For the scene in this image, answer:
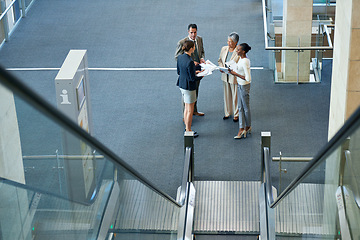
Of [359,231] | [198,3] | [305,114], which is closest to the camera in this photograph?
[359,231]

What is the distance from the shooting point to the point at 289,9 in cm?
1104

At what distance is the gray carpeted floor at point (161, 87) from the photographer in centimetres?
891

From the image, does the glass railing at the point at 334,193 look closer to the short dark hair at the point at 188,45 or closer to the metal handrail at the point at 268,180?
the metal handrail at the point at 268,180

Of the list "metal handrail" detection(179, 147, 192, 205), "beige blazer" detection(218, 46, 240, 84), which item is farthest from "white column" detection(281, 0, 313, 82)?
"metal handrail" detection(179, 147, 192, 205)

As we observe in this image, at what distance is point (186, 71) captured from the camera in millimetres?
8586

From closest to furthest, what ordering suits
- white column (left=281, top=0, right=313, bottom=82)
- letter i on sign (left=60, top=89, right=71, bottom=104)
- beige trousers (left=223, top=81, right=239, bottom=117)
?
letter i on sign (left=60, top=89, right=71, bottom=104) → beige trousers (left=223, top=81, right=239, bottom=117) → white column (left=281, top=0, right=313, bottom=82)

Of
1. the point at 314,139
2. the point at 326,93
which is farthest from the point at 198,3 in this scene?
the point at 314,139

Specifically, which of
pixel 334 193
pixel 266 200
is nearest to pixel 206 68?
pixel 266 200

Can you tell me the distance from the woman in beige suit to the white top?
0.21m

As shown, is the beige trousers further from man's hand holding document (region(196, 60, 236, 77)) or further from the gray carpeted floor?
man's hand holding document (region(196, 60, 236, 77))

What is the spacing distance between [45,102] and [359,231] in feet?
7.71

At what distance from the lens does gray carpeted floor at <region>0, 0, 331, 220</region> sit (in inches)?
351

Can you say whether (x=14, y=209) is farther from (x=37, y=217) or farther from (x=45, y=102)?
(x=45, y=102)

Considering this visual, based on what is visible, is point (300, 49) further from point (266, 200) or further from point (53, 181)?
point (53, 181)
